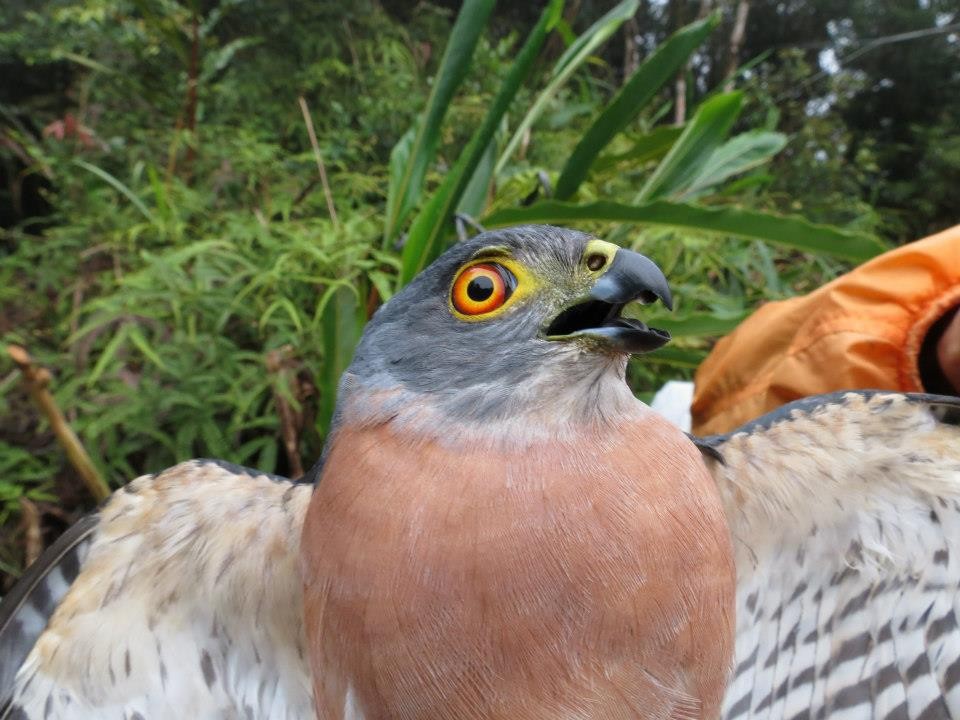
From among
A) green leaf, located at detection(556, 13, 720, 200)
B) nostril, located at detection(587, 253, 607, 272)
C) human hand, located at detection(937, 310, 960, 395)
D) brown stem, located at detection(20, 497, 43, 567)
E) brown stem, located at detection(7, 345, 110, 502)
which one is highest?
green leaf, located at detection(556, 13, 720, 200)

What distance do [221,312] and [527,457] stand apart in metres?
1.65

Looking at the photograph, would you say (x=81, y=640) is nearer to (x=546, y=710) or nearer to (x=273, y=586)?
(x=273, y=586)

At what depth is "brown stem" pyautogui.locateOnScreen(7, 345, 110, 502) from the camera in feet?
5.64

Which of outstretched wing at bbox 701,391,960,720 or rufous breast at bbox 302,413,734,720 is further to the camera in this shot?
outstretched wing at bbox 701,391,960,720

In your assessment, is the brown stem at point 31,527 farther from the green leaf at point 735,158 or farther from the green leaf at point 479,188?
the green leaf at point 735,158

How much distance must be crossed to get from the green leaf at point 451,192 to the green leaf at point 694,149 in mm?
784

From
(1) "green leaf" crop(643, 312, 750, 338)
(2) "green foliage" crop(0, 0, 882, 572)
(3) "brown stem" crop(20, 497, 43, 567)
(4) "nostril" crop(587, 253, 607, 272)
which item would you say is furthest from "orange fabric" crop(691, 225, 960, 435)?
→ (3) "brown stem" crop(20, 497, 43, 567)

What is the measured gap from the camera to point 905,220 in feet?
26.6

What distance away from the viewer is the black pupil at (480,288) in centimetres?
105

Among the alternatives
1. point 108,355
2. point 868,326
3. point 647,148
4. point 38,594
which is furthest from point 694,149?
point 38,594

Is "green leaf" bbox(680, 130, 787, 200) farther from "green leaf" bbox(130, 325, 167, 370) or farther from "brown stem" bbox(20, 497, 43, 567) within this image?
"brown stem" bbox(20, 497, 43, 567)

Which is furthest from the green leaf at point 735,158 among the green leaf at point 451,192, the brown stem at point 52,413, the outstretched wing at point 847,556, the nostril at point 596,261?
A: the brown stem at point 52,413

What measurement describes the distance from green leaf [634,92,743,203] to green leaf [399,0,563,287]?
2.57 ft

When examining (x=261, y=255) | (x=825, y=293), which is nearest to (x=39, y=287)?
(x=261, y=255)
